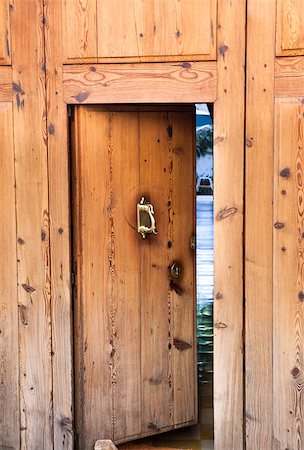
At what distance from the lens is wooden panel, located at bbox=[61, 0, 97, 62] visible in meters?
3.57

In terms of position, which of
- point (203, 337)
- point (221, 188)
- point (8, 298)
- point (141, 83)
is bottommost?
point (203, 337)

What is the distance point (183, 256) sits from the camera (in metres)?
4.11

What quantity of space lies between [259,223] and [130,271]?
0.82 meters

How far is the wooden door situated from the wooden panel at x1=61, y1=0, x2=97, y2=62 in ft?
0.99

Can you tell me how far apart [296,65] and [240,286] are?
3.76 ft

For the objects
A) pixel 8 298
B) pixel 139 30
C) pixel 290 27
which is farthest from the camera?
pixel 8 298

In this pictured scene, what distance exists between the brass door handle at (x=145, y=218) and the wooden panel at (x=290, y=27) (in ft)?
3.62

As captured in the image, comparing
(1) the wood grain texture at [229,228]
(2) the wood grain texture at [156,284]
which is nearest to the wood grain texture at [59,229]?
(2) the wood grain texture at [156,284]

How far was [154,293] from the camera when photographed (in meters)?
4.02

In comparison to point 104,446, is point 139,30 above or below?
above

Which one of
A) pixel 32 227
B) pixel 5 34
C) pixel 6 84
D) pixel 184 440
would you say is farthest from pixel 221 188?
pixel 184 440

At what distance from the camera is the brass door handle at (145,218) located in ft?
12.8

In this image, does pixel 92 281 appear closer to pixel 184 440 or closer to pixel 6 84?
pixel 6 84

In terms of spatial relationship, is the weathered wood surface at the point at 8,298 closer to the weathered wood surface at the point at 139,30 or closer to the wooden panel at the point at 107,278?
the wooden panel at the point at 107,278
